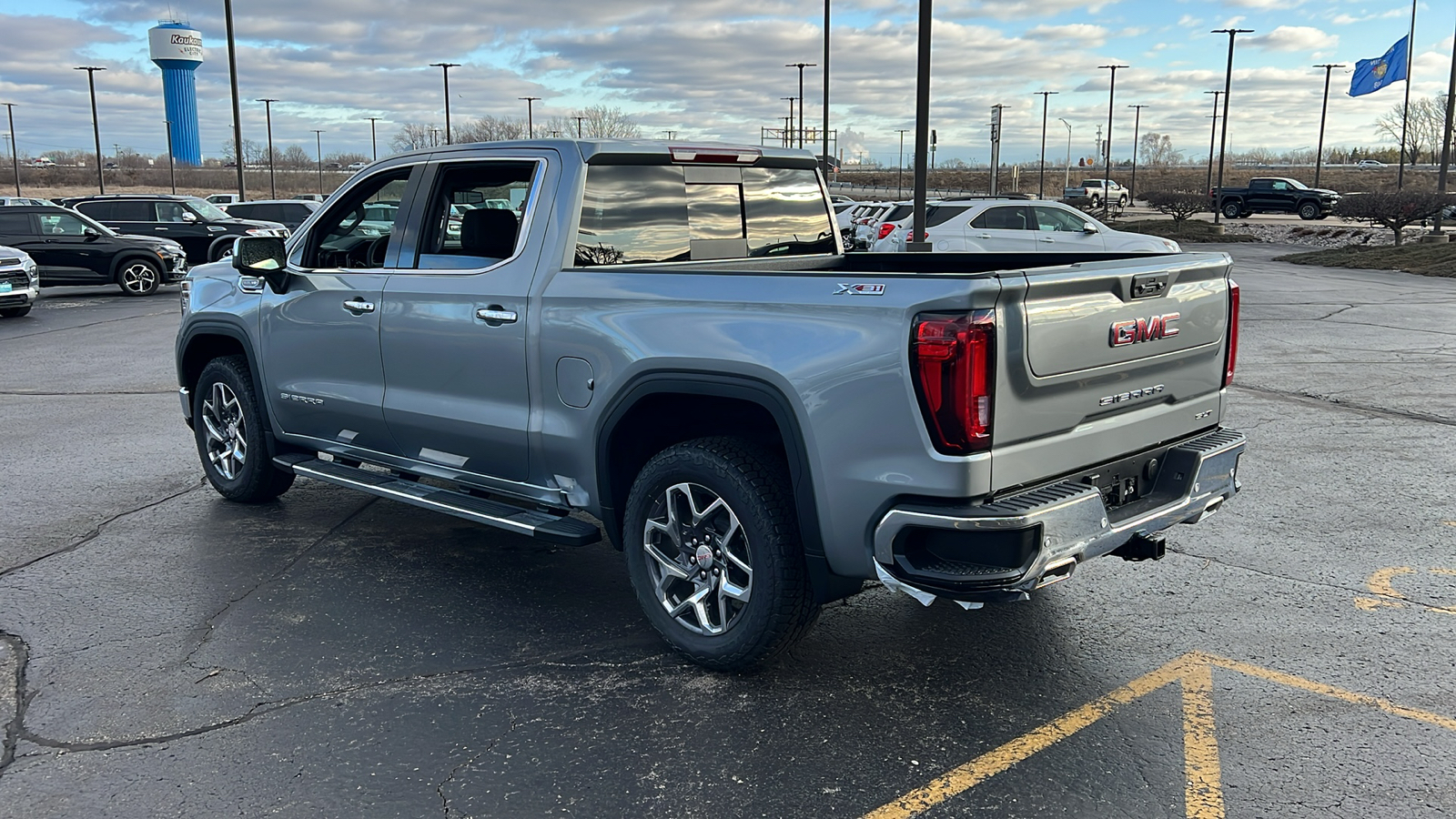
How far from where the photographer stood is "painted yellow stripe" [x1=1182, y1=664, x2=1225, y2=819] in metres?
3.27

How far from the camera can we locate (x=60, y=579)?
5285 mm

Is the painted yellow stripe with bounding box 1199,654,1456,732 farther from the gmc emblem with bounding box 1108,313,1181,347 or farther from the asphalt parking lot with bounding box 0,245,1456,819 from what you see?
the gmc emblem with bounding box 1108,313,1181,347

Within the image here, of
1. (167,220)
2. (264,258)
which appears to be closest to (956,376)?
(264,258)

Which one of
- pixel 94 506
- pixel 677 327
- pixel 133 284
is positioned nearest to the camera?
pixel 677 327

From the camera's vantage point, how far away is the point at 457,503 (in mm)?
4930

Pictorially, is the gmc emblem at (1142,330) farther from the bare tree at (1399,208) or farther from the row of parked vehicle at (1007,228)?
the bare tree at (1399,208)

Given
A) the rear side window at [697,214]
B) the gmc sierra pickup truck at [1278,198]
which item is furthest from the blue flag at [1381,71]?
the rear side window at [697,214]

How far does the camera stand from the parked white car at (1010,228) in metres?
19.3

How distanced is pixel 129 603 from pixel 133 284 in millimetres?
18242

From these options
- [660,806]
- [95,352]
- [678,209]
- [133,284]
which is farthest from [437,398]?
[133,284]

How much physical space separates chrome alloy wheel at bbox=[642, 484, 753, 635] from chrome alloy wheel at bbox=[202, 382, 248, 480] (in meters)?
3.24

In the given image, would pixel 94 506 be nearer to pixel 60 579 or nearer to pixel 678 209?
pixel 60 579

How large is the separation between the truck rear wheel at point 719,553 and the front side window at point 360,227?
7.20ft

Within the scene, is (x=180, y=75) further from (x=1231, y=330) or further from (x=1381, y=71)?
(x=1231, y=330)
